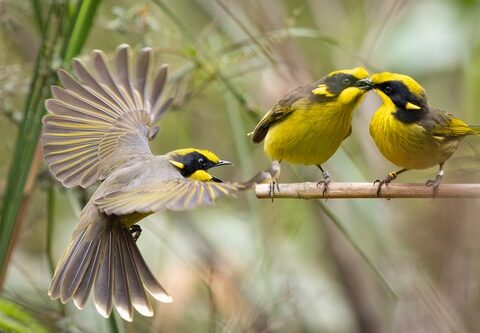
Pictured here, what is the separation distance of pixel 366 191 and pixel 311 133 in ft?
1.36

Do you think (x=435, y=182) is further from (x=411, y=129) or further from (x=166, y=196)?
(x=166, y=196)

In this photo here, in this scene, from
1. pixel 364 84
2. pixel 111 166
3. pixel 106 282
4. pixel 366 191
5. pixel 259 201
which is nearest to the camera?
pixel 366 191

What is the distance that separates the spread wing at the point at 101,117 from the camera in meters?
3.10

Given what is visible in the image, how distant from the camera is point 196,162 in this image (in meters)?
2.78

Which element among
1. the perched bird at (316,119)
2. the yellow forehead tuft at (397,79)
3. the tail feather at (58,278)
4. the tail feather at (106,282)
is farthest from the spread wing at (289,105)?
the tail feather at (58,278)

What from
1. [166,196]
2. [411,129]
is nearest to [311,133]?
[411,129]

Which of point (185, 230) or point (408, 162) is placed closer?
point (408, 162)

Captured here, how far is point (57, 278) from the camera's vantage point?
2.93 m

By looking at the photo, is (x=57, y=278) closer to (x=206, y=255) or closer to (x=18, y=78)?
(x=18, y=78)

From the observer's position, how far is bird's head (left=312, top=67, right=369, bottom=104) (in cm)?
267

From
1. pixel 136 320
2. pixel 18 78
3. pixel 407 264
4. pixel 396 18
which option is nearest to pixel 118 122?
pixel 18 78

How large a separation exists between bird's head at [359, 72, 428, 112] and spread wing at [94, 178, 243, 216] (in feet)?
2.43

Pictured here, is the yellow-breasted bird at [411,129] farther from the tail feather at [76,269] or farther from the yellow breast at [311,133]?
the tail feather at [76,269]

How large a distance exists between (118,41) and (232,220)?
1251 millimetres
